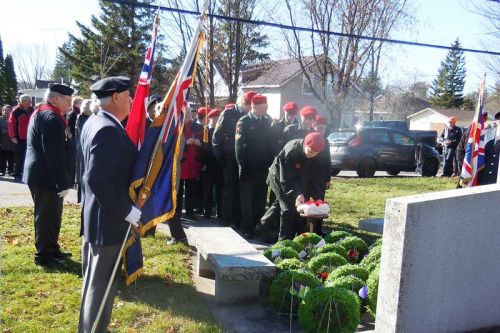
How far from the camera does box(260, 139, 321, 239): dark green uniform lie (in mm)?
6164

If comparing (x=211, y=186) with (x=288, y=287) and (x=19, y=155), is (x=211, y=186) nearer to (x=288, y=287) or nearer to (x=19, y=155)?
(x=288, y=287)

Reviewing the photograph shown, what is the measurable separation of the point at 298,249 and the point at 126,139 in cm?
290

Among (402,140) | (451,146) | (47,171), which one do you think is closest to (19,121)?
(47,171)

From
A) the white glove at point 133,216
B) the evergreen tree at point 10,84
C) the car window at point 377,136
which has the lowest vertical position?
the white glove at point 133,216

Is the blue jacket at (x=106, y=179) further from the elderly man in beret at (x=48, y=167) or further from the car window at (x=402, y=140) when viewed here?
the car window at (x=402, y=140)

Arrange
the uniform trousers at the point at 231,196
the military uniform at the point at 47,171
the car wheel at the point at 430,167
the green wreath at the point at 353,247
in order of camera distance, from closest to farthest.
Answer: the military uniform at the point at 47,171, the green wreath at the point at 353,247, the uniform trousers at the point at 231,196, the car wheel at the point at 430,167

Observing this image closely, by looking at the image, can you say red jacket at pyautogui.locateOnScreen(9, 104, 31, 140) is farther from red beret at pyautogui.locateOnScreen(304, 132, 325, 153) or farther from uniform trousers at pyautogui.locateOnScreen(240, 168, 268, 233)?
red beret at pyautogui.locateOnScreen(304, 132, 325, 153)

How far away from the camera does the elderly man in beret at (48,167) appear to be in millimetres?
4984

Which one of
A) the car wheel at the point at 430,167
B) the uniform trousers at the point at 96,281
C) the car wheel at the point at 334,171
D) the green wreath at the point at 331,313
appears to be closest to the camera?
the uniform trousers at the point at 96,281

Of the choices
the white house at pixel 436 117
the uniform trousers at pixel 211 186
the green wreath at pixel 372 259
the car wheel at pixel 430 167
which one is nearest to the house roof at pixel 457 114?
the white house at pixel 436 117

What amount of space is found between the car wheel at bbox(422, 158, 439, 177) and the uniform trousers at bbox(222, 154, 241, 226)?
11292 millimetres

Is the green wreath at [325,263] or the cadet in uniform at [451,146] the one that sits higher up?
the cadet in uniform at [451,146]

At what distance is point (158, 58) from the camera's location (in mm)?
30234

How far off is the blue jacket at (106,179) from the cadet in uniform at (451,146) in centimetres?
1375
